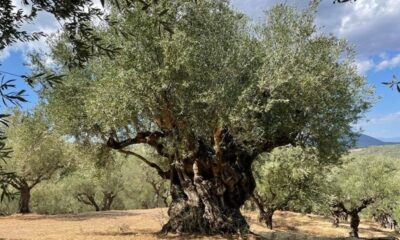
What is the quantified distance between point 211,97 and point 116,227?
41.0 feet

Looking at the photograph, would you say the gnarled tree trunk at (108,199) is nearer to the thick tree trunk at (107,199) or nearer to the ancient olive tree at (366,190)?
the thick tree trunk at (107,199)

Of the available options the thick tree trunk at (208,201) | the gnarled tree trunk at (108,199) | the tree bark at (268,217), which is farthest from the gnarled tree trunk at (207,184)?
the gnarled tree trunk at (108,199)

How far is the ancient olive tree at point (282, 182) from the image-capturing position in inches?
1238

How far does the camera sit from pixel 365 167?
5469cm

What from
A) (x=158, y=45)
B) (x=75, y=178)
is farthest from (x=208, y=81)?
(x=75, y=178)

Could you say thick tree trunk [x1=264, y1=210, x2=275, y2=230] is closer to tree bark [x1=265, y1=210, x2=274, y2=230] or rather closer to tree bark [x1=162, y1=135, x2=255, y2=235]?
tree bark [x1=265, y1=210, x2=274, y2=230]

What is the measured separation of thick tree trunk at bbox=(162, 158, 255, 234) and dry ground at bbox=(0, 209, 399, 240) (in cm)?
79

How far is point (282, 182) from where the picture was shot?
3328cm

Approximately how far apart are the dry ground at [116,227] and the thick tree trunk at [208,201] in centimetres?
79

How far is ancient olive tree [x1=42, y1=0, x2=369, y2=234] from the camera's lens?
14.9 m

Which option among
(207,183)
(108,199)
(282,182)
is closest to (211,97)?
(207,183)

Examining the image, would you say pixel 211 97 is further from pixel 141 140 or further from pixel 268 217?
pixel 268 217

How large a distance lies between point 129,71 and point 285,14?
26.7 ft

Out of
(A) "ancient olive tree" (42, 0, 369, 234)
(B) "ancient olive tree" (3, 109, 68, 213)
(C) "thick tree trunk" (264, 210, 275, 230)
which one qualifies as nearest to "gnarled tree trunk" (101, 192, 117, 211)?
(B) "ancient olive tree" (3, 109, 68, 213)
